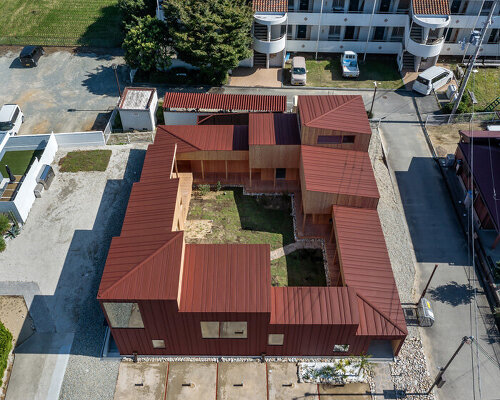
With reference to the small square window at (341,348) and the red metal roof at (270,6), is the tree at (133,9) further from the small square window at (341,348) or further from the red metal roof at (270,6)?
the small square window at (341,348)

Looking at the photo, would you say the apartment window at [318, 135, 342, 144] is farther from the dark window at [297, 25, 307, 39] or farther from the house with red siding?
the dark window at [297, 25, 307, 39]

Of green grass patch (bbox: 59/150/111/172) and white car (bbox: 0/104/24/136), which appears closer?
green grass patch (bbox: 59/150/111/172)

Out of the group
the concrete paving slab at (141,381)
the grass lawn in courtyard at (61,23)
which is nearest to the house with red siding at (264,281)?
the concrete paving slab at (141,381)

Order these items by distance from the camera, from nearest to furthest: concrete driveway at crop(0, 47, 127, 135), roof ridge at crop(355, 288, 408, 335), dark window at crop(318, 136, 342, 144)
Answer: roof ridge at crop(355, 288, 408, 335)
dark window at crop(318, 136, 342, 144)
concrete driveway at crop(0, 47, 127, 135)

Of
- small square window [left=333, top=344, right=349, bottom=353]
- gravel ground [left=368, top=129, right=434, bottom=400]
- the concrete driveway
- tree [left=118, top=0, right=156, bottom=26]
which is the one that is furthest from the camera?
tree [left=118, top=0, right=156, bottom=26]

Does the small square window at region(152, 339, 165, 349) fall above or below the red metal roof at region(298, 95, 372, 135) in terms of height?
below

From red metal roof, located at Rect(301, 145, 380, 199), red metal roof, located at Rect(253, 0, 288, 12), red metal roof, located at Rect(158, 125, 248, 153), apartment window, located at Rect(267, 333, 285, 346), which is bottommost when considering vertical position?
apartment window, located at Rect(267, 333, 285, 346)

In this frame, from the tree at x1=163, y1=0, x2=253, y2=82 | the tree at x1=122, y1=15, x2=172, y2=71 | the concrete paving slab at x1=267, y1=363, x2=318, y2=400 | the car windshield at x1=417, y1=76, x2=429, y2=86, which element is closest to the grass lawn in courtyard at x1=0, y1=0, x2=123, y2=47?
the tree at x1=122, y1=15, x2=172, y2=71

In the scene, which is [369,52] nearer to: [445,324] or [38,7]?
[445,324]
